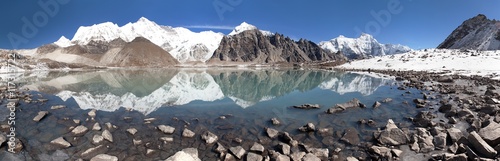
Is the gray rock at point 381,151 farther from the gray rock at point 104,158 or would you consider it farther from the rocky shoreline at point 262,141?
the gray rock at point 104,158

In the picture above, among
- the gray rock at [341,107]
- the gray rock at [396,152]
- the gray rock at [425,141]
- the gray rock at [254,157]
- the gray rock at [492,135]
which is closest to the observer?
the gray rock at [492,135]

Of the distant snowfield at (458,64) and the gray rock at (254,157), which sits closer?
the gray rock at (254,157)

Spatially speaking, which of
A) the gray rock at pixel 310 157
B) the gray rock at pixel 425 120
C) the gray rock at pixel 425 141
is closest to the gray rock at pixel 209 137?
the gray rock at pixel 310 157

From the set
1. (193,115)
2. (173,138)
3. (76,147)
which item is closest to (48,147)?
(76,147)

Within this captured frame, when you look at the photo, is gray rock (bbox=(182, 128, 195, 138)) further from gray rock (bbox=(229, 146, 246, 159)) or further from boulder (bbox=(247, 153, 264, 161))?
boulder (bbox=(247, 153, 264, 161))

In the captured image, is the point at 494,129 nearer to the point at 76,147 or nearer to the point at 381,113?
the point at 381,113

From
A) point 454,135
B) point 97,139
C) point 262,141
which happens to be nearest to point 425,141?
point 454,135
